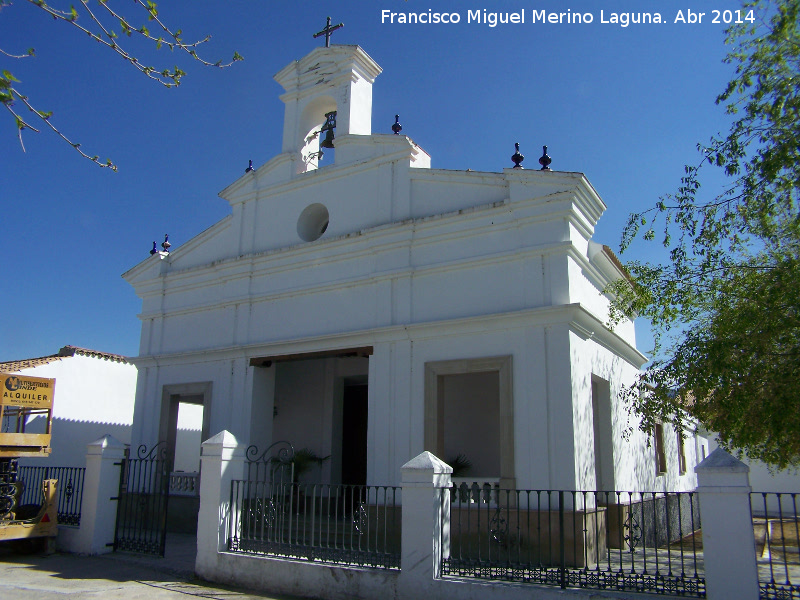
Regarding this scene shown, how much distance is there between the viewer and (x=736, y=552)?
604cm

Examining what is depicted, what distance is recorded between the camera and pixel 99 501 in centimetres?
1087

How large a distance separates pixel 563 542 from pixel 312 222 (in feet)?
28.3

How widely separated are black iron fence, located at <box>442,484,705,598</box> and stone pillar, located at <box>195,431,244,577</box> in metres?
3.16

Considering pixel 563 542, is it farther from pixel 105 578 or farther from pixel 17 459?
pixel 17 459

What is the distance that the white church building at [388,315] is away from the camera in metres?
10.2

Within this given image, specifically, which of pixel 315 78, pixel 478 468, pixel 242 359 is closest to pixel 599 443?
pixel 478 468

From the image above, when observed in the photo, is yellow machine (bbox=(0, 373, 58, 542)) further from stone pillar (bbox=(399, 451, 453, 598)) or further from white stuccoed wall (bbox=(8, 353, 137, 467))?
white stuccoed wall (bbox=(8, 353, 137, 467))

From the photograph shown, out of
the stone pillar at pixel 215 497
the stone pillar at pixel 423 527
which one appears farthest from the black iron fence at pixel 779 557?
the stone pillar at pixel 215 497

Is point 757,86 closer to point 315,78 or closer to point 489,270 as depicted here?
point 489,270

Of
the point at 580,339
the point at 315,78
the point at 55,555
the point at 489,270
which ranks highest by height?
the point at 315,78

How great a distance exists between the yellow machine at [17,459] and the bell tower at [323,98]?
6383 mm

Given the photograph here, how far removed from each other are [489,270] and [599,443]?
12.9 ft

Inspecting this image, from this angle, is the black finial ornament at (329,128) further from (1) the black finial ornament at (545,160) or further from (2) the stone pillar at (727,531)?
(2) the stone pillar at (727,531)

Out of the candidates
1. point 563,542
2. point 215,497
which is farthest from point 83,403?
point 563,542
